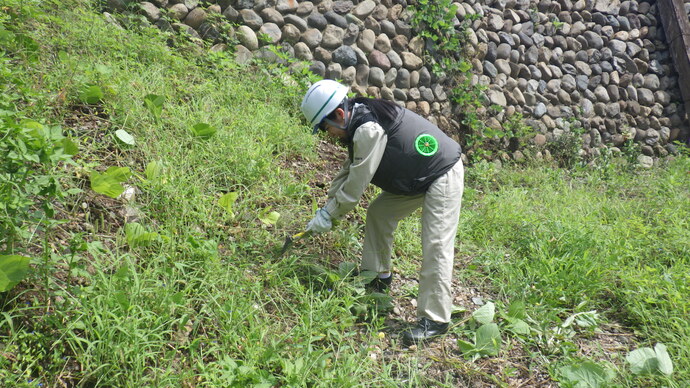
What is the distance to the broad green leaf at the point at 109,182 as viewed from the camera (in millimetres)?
2332

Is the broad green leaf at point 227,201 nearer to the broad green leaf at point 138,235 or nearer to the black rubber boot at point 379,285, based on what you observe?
the broad green leaf at point 138,235

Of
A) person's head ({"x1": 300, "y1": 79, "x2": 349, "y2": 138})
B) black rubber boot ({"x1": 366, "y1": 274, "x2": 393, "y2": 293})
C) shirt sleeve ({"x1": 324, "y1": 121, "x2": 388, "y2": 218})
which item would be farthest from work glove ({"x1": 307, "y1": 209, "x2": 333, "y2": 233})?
black rubber boot ({"x1": 366, "y1": 274, "x2": 393, "y2": 293})

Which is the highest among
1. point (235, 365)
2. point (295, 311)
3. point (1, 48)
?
point (1, 48)

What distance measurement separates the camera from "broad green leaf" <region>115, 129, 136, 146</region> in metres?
2.91

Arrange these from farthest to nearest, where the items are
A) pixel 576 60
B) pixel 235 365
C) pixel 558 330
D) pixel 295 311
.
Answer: pixel 576 60
pixel 558 330
pixel 295 311
pixel 235 365

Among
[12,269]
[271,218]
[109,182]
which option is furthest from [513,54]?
[12,269]

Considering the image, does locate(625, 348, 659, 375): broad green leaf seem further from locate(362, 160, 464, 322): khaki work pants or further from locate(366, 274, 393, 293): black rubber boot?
locate(366, 274, 393, 293): black rubber boot

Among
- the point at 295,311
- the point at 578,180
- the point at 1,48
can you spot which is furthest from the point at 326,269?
the point at 578,180

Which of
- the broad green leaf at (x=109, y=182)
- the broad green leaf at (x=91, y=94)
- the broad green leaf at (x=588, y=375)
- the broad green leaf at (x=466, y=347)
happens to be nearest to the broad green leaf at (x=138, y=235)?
the broad green leaf at (x=109, y=182)

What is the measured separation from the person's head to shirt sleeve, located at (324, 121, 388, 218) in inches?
5.3

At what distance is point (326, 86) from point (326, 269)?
106cm

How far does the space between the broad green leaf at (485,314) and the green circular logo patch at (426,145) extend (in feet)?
3.08

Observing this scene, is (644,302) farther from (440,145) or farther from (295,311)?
(295,311)

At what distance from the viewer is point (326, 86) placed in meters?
2.50
